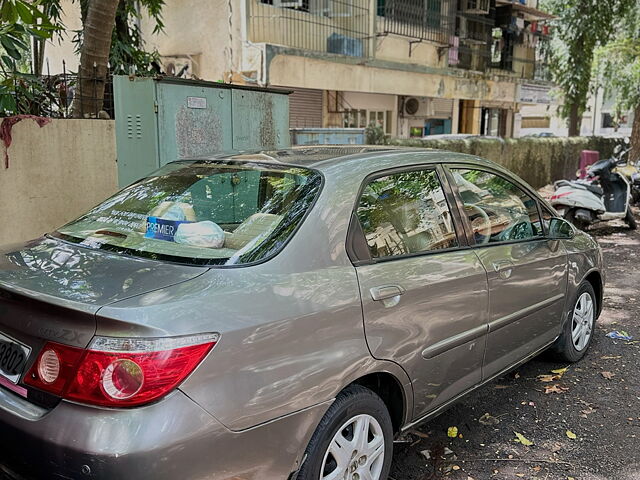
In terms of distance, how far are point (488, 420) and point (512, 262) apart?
3.33ft

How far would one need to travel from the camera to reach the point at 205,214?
2.82 m

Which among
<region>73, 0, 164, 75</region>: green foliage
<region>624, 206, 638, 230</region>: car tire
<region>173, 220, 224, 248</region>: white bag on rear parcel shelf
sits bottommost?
<region>624, 206, 638, 230</region>: car tire

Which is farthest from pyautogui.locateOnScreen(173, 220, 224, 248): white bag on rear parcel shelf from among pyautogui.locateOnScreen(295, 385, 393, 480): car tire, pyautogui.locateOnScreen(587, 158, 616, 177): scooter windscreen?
pyautogui.locateOnScreen(587, 158, 616, 177): scooter windscreen

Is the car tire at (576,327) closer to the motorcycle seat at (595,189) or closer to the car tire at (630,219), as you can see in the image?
the motorcycle seat at (595,189)

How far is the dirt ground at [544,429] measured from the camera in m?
3.07

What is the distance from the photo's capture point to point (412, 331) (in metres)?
2.68

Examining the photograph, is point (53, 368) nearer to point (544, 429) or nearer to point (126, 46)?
point (544, 429)

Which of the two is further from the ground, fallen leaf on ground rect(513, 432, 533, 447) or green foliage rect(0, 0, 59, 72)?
green foliage rect(0, 0, 59, 72)

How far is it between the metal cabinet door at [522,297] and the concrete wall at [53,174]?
4380mm

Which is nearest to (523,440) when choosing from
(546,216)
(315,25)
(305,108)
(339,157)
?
(546,216)

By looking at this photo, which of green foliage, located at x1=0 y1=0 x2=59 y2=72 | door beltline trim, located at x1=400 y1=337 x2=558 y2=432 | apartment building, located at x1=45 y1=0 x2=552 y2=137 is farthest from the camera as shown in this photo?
apartment building, located at x1=45 y1=0 x2=552 y2=137

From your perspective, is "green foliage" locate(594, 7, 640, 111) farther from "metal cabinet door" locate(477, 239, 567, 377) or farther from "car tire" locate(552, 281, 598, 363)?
"metal cabinet door" locate(477, 239, 567, 377)

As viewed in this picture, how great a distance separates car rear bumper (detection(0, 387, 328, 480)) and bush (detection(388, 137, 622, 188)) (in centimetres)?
850

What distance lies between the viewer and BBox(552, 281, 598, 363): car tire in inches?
169
